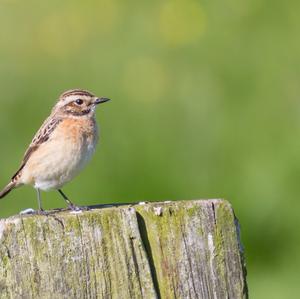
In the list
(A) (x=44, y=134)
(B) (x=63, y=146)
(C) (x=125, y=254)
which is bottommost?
(C) (x=125, y=254)

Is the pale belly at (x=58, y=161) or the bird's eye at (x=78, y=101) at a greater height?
the bird's eye at (x=78, y=101)

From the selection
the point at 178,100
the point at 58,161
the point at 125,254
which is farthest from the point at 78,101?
the point at 125,254

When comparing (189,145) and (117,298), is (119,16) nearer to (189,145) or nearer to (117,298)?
(189,145)

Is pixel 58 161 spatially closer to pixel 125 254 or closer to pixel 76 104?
pixel 76 104

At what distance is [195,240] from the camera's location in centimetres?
396

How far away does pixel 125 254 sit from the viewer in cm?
386

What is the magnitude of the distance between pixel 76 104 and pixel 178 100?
124 inches

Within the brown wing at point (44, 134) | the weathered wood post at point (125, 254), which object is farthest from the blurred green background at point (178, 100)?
the weathered wood post at point (125, 254)

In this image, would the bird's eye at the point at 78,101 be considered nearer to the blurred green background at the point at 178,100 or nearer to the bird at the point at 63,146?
the bird at the point at 63,146

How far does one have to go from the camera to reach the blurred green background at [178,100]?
9195 millimetres

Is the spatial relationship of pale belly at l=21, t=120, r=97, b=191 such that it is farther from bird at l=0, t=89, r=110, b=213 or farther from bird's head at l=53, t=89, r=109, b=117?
bird's head at l=53, t=89, r=109, b=117

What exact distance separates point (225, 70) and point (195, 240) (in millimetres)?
6822

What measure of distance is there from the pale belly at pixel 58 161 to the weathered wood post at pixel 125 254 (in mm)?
3064

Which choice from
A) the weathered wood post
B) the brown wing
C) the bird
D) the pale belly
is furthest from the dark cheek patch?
the weathered wood post
